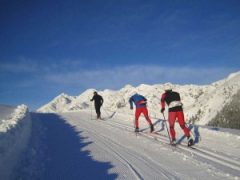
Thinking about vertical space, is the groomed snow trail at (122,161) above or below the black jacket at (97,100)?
below

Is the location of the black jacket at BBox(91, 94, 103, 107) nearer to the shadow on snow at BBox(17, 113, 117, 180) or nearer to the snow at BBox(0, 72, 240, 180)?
the snow at BBox(0, 72, 240, 180)

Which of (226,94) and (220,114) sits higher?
(226,94)

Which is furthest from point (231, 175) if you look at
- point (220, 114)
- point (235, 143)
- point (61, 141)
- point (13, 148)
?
point (220, 114)

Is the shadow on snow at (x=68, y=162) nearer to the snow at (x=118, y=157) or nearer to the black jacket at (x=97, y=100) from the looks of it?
the snow at (x=118, y=157)

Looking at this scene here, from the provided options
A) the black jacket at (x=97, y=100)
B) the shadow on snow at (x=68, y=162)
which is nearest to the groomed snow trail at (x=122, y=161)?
the shadow on snow at (x=68, y=162)

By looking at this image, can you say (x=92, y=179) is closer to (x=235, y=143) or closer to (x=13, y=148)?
(x=13, y=148)

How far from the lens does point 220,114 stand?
42500 mm

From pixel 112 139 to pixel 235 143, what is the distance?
4.74 metres

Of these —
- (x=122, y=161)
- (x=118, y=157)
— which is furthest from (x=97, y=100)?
(x=122, y=161)

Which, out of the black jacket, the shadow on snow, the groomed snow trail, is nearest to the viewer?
the groomed snow trail

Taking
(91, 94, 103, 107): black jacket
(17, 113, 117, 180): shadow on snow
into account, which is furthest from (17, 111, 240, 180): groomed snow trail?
(91, 94, 103, 107): black jacket

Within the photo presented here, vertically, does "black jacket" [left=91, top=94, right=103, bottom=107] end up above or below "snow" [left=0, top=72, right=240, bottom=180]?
above

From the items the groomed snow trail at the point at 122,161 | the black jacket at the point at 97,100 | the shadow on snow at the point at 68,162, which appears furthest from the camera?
the black jacket at the point at 97,100

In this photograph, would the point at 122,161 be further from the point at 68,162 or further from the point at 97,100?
the point at 97,100
